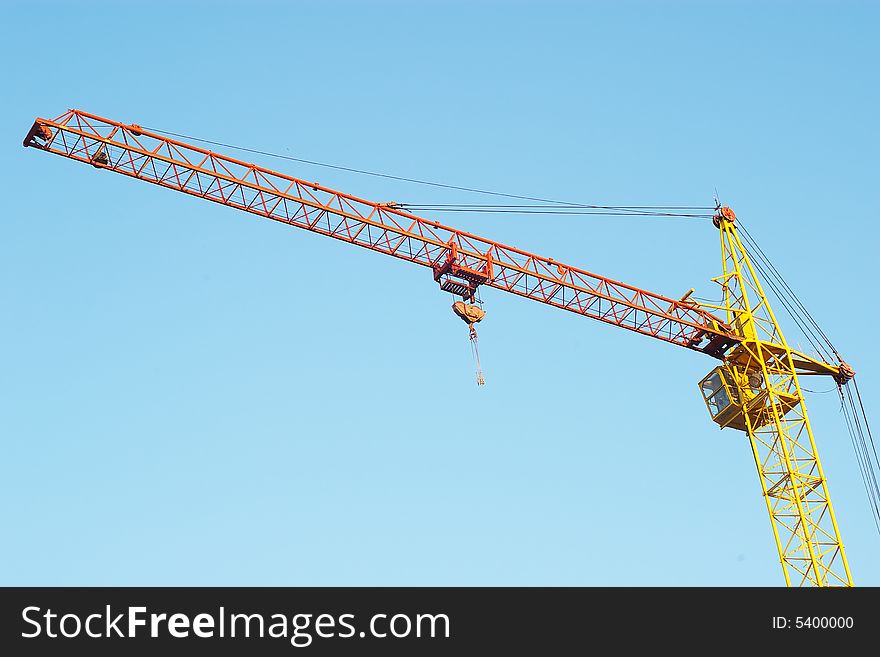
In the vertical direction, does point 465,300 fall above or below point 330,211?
below

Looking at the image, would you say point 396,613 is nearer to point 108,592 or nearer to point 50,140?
point 108,592

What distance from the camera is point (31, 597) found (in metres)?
→ 29.3

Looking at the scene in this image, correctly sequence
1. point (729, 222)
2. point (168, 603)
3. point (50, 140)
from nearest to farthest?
point (168, 603) < point (50, 140) < point (729, 222)

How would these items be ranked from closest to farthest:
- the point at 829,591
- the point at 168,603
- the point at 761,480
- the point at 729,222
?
the point at 168,603 < the point at 829,591 < the point at 761,480 < the point at 729,222

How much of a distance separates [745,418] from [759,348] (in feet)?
12.9

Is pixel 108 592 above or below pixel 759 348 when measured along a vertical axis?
below

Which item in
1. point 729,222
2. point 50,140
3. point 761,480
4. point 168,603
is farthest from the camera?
point 729,222

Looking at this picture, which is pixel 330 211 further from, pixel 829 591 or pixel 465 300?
pixel 829 591

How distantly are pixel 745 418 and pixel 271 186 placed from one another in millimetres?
27409

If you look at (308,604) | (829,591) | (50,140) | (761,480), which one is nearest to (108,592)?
(308,604)

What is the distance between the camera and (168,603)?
1137 inches

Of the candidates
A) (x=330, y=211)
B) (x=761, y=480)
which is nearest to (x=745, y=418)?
(x=761, y=480)

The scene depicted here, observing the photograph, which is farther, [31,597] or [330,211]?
[330,211]

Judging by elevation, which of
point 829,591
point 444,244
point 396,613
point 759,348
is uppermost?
point 444,244
